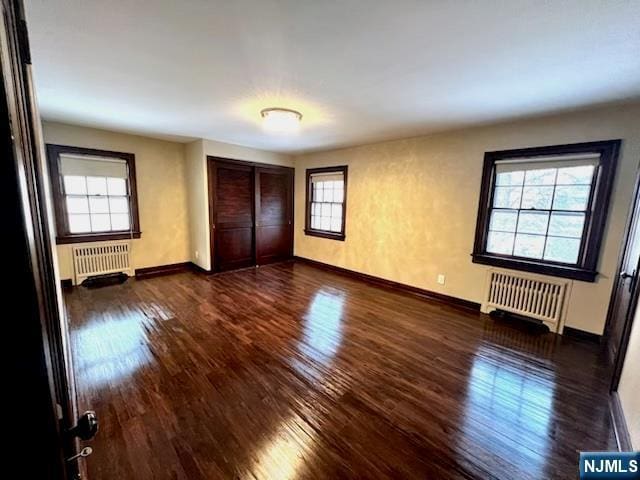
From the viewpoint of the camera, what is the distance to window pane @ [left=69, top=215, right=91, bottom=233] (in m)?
3.94

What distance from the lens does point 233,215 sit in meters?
5.00

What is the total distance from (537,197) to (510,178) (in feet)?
1.19

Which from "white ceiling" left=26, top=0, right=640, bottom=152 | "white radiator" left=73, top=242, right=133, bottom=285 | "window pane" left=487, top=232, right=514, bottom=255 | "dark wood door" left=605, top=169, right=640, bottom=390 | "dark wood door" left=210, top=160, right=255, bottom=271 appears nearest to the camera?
"white ceiling" left=26, top=0, right=640, bottom=152

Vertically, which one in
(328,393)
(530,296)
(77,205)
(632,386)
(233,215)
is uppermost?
(77,205)

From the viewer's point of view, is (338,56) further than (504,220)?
No

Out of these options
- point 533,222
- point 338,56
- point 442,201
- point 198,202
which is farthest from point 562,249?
point 198,202

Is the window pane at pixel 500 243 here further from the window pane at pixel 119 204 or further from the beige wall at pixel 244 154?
the window pane at pixel 119 204

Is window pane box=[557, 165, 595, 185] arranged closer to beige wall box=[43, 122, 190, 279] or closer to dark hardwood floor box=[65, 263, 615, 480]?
dark hardwood floor box=[65, 263, 615, 480]

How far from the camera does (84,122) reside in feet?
12.0

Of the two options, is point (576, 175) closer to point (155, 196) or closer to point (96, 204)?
point (155, 196)

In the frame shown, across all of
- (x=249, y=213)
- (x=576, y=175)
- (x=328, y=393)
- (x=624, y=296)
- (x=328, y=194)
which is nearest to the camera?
(x=328, y=393)

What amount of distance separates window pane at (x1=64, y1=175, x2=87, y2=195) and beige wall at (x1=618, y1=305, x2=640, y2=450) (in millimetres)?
6121

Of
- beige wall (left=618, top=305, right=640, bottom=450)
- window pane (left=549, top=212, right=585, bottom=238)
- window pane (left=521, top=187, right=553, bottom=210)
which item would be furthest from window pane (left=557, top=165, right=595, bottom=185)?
beige wall (left=618, top=305, right=640, bottom=450)

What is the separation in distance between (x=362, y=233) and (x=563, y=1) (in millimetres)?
3682
